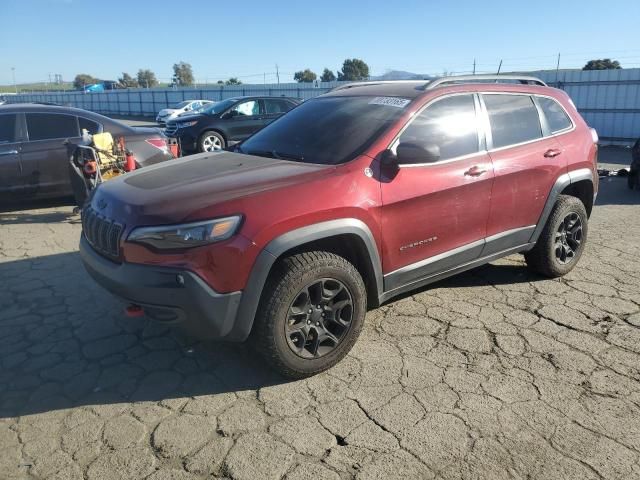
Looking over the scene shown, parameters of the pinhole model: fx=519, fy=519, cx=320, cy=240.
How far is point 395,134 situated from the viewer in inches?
140

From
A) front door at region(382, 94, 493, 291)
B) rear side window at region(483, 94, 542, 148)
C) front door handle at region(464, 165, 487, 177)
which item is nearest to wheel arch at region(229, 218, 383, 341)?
front door at region(382, 94, 493, 291)

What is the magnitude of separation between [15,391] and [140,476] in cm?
123

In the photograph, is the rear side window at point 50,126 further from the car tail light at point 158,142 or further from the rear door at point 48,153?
the car tail light at point 158,142

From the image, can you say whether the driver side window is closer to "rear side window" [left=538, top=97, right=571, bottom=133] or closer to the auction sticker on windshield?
"rear side window" [left=538, top=97, right=571, bottom=133]

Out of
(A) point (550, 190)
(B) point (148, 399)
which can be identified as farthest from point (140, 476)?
(A) point (550, 190)

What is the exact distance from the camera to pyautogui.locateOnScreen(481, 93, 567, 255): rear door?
4.09 meters

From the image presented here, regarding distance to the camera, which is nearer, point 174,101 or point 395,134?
point 395,134

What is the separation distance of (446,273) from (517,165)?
1089 millimetres

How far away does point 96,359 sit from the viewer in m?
3.51

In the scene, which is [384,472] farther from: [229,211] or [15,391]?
[15,391]

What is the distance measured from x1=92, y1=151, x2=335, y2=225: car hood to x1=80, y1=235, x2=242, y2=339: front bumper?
29cm

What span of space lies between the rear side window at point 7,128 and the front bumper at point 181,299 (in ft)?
17.3

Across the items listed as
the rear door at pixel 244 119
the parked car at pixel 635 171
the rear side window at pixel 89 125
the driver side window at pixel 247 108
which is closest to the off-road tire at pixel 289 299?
the rear side window at pixel 89 125

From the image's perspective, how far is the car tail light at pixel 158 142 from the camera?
25.5ft
